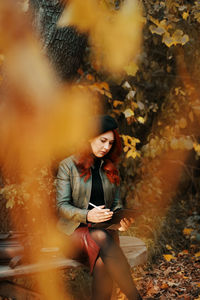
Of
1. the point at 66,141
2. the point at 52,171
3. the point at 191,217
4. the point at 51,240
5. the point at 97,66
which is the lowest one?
the point at 191,217

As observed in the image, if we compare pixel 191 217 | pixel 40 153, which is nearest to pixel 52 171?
pixel 40 153

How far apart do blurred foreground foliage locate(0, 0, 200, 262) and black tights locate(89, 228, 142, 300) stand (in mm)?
1400

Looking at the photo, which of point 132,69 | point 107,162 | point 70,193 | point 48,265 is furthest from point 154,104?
point 48,265

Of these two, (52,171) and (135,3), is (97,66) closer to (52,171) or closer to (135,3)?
(135,3)

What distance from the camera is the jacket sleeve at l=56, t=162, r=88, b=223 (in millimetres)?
2887

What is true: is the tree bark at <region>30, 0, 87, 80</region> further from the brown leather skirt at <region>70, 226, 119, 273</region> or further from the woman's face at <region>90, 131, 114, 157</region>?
the brown leather skirt at <region>70, 226, 119, 273</region>

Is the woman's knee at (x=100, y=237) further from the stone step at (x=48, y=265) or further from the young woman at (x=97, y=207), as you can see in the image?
the stone step at (x=48, y=265)

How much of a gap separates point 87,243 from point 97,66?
206 centimetres

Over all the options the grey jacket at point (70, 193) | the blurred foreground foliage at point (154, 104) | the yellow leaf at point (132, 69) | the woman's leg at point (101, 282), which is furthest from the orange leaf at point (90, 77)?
the woman's leg at point (101, 282)

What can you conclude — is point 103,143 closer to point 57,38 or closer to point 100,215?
point 100,215

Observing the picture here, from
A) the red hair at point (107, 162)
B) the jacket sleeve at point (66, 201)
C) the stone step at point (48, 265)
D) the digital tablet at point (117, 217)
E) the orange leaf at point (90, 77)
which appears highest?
the orange leaf at point (90, 77)

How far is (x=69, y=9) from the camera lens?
3115 millimetres

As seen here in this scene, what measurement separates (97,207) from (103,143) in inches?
21.5

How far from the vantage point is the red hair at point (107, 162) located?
307 centimetres
